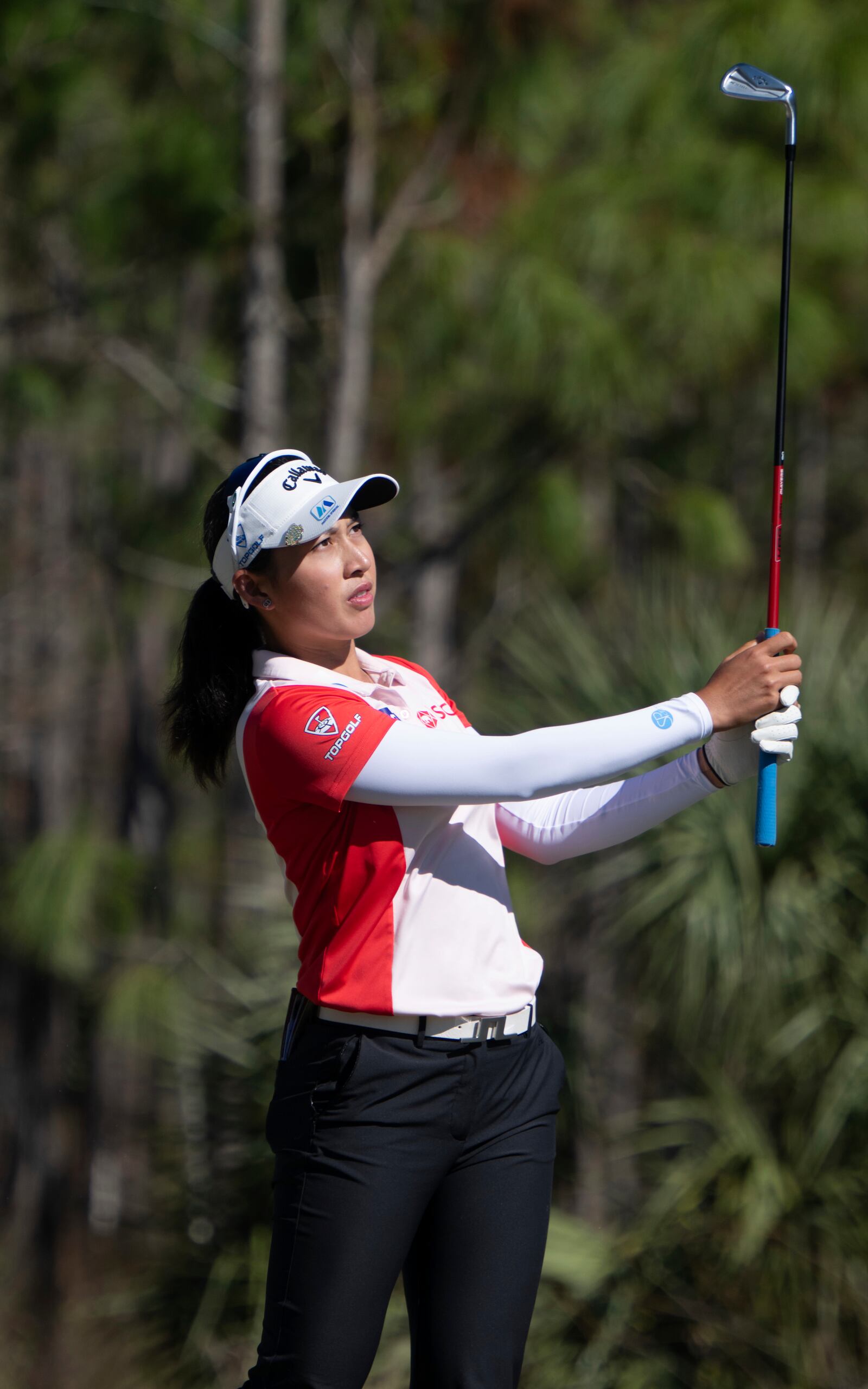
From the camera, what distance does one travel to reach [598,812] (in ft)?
6.94

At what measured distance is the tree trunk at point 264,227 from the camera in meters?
6.20

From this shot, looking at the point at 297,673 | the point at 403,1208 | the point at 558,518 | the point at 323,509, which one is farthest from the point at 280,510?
the point at 558,518

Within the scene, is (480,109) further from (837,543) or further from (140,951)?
(837,543)

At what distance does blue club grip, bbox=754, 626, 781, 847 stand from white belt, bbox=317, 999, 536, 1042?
42cm

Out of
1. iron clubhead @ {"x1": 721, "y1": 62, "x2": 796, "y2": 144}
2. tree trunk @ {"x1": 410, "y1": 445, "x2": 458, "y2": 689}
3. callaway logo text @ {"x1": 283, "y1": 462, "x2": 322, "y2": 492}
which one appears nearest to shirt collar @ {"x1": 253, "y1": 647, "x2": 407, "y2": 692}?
callaway logo text @ {"x1": 283, "y1": 462, "x2": 322, "y2": 492}

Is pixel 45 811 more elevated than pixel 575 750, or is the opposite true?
pixel 575 750

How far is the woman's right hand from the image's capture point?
1887mm

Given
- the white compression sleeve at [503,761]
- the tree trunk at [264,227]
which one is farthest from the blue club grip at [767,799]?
the tree trunk at [264,227]

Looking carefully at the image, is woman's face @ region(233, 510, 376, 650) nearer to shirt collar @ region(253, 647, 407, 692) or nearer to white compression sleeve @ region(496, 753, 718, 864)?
shirt collar @ region(253, 647, 407, 692)

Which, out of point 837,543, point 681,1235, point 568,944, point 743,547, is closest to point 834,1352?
point 681,1235

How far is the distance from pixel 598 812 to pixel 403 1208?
0.62m

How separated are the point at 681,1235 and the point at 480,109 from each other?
5.08 metres

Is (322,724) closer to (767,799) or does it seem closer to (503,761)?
(503,761)

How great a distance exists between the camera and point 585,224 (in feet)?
21.3
